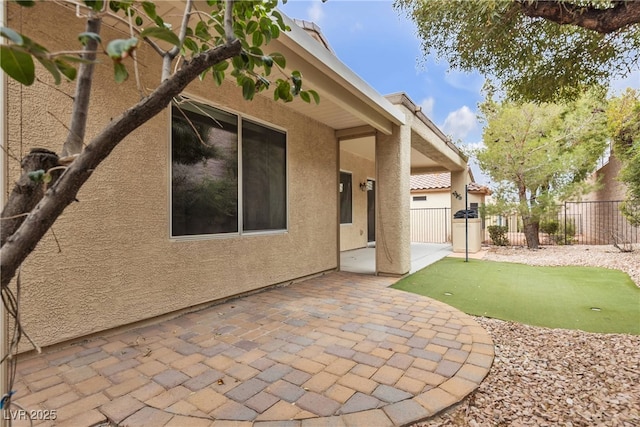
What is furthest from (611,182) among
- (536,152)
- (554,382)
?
(554,382)

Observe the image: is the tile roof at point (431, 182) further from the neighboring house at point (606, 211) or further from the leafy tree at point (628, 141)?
the leafy tree at point (628, 141)

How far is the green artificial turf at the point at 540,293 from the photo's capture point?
13.2 ft

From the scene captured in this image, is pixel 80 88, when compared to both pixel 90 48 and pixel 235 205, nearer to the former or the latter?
pixel 90 48

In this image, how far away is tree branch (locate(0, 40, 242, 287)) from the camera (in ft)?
3.27

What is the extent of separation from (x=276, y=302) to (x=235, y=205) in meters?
1.60

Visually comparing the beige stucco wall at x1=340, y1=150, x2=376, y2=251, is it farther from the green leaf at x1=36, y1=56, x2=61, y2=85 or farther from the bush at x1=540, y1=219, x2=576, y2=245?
the bush at x1=540, y1=219, x2=576, y2=245

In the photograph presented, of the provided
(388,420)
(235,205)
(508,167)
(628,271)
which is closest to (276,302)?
(235,205)

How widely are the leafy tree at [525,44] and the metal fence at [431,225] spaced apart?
11.5 metres

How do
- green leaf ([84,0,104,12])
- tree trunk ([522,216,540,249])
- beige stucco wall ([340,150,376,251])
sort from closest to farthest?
green leaf ([84,0,104,12])
beige stucco wall ([340,150,376,251])
tree trunk ([522,216,540,249])

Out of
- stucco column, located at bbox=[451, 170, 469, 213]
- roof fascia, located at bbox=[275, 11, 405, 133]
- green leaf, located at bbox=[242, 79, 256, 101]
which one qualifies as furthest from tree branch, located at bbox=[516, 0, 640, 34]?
stucco column, located at bbox=[451, 170, 469, 213]

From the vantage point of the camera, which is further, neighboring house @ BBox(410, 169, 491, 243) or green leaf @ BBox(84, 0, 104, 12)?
neighboring house @ BBox(410, 169, 491, 243)

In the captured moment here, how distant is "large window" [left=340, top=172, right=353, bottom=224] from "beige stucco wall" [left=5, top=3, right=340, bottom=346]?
16.1ft

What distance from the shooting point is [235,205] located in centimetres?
470

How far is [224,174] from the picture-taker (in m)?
4.51
